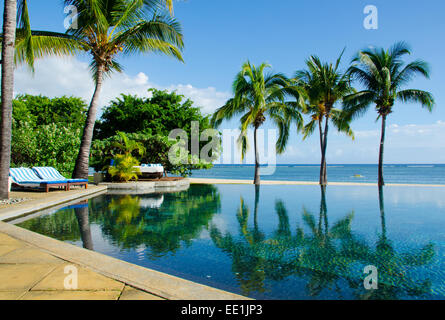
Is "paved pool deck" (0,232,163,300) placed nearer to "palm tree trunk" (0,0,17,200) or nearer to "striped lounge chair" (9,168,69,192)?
"palm tree trunk" (0,0,17,200)

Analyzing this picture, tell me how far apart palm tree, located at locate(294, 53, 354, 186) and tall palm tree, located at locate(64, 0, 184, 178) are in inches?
348

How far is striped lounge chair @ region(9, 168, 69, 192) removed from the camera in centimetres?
1096

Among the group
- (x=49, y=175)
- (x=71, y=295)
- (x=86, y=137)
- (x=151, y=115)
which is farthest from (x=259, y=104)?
(x=71, y=295)

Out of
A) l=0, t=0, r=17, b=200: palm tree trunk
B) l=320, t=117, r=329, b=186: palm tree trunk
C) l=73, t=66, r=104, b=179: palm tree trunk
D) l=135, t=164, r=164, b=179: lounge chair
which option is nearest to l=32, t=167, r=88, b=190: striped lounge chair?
l=73, t=66, r=104, b=179: palm tree trunk

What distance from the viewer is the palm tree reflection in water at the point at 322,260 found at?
3.15 m

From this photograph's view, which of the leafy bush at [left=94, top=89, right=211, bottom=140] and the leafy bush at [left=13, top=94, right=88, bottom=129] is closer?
the leafy bush at [left=94, top=89, right=211, bottom=140]

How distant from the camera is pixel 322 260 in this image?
4.08 m

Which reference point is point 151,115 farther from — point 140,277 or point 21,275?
point 140,277

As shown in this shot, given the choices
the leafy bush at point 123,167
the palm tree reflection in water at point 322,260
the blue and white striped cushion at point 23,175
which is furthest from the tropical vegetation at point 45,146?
the palm tree reflection in water at point 322,260

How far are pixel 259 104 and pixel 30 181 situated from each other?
11930 mm

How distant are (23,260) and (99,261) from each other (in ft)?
3.09
